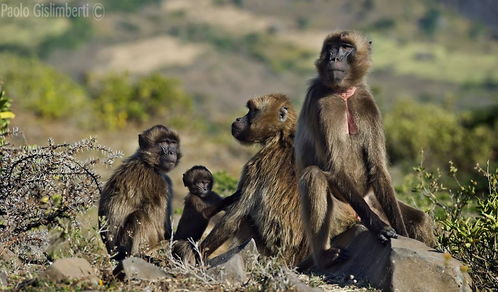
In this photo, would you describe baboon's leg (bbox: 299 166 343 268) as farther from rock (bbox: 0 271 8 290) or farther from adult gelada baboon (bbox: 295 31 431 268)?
rock (bbox: 0 271 8 290)

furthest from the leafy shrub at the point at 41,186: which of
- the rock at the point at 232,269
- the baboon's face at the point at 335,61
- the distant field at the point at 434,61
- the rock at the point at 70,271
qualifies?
the distant field at the point at 434,61

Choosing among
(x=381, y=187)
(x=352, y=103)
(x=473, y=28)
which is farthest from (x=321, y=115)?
(x=473, y=28)

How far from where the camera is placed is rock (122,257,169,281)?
19.2 ft

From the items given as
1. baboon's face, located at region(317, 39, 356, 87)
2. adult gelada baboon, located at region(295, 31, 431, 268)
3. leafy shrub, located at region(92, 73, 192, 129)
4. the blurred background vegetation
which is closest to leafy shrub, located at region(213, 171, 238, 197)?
the blurred background vegetation

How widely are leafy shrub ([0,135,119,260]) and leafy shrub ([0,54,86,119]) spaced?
15195 millimetres

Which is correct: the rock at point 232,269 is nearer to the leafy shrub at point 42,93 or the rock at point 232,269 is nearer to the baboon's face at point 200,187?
the baboon's face at point 200,187

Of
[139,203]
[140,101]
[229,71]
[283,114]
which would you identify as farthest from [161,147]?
[229,71]

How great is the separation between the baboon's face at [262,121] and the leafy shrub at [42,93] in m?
15.3

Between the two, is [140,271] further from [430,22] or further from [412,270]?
[430,22]

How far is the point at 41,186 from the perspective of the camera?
23.9 feet

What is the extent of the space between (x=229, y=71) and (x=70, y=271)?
64.2m

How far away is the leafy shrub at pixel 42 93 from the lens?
2255cm

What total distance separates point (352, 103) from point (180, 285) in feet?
7.66

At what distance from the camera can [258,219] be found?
735cm
